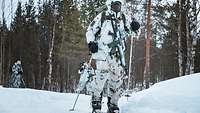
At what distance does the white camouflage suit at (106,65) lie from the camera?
7.49m

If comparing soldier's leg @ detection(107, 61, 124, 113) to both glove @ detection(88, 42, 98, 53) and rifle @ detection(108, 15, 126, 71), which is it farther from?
glove @ detection(88, 42, 98, 53)

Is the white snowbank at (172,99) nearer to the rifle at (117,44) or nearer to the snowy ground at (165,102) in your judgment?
the snowy ground at (165,102)

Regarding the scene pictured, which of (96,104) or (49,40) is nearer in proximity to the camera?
(96,104)

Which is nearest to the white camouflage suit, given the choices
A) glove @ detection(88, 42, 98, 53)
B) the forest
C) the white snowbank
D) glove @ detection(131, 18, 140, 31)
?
glove @ detection(88, 42, 98, 53)

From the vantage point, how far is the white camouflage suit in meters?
7.49

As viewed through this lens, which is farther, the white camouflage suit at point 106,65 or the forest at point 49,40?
the forest at point 49,40

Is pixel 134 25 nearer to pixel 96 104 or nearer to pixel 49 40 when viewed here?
pixel 96 104

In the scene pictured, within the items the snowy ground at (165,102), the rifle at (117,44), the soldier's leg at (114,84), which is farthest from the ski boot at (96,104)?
the rifle at (117,44)

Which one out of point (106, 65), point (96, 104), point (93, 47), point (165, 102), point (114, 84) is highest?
point (93, 47)

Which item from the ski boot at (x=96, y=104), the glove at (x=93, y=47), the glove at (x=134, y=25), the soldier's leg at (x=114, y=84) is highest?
the glove at (x=134, y=25)

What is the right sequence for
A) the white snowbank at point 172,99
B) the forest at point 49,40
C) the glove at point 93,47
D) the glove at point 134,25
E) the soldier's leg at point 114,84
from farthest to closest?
the forest at point 49,40
the glove at point 134,25
the soldier's leg at point 114,84
the glove at point 93,47
the white snowbank at point 172,99

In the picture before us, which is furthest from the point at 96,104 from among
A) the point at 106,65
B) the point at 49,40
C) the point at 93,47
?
the point at 49,40

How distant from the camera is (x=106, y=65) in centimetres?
748

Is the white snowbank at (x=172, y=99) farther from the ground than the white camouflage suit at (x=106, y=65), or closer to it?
closer to it
